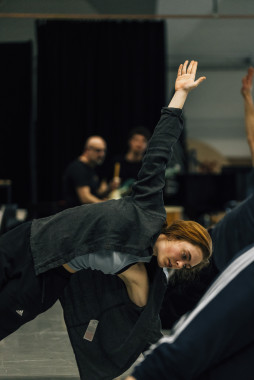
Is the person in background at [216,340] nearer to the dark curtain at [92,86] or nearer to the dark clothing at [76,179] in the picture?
the dark clothing at [76,179]

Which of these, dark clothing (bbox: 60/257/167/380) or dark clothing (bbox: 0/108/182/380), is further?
dark clothing (bbox: 60/257/167/380)

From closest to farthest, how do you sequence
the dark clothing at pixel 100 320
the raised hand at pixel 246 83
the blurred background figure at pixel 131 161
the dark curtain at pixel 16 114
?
the dark clothing at pixel 100 320, the raised hand at pixel 246 83, the blurred background figure at pixel 131 161, the dark curtain at pixel 16 114

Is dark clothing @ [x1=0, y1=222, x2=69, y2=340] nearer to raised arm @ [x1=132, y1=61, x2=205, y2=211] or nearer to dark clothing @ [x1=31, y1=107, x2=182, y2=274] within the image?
dark clothing @ [x1=31, y1=107, x2=182, y2=274]

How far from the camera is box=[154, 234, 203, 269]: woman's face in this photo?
1.85 metres

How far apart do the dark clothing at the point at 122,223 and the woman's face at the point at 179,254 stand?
0.05 meters

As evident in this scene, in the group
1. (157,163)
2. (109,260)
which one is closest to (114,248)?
(109,260)

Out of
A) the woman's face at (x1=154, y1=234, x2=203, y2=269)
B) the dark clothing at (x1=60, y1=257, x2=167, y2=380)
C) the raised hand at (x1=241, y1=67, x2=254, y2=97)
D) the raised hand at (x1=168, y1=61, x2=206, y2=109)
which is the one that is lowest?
the dark clothing at (x1=60, y1=257, x2=167, y2=380)

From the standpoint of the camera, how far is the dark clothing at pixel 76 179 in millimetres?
4820

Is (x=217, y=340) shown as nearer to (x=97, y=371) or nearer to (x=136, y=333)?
(x=136, y=333)

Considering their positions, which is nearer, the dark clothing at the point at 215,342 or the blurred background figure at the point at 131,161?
the dark clothing at the point at 215,342

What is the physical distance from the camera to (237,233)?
2.66 meters

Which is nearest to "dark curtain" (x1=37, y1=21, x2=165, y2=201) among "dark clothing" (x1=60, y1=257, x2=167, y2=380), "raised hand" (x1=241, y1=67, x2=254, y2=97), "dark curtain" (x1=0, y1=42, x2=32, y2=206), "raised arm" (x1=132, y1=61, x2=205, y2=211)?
"dark curtain" (x1=0, y1=42, x2=32, y2=206)

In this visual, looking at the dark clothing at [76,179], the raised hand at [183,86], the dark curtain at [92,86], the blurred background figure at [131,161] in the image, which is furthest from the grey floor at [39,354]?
the dark curtain at [92,86]

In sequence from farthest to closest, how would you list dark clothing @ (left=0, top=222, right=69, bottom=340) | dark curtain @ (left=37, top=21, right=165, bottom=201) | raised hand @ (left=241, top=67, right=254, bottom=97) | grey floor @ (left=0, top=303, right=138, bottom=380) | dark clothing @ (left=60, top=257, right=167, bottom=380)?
dark curtain @ (left=37, top=21, right=165, bottom=201)
raised hand @ (left=241, top=67, right=254, bottom=97)
grey floor @ (left=0, top=303, right=138, bottom=380)
dark clothing @ (left=60, top=257, right=167, bottom=380)
dark clothing @ (left=0, top=222, right=69, bottom=340)
